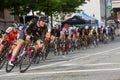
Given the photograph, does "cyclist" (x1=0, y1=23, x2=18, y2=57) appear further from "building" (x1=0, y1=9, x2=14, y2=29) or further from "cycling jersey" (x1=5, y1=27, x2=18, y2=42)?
"building" (x1=0, y1=9, x2=14, y2=29)

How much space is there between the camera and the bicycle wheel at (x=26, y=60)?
14.0 metres

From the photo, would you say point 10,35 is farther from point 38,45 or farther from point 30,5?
point 30,5

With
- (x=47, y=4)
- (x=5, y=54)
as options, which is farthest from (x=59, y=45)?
(x=5, y=54)

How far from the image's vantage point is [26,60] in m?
14.1

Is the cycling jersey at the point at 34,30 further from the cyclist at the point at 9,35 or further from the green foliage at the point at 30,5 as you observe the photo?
the green foliage at the point at 30,5

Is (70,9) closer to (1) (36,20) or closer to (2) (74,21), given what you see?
(2) (74,21)

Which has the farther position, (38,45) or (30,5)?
(30,5)

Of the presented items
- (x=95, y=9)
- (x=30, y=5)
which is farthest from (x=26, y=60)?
(x=95, y=9)

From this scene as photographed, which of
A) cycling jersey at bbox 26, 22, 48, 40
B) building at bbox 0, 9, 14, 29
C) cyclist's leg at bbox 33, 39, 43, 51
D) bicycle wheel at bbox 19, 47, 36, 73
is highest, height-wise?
cycling jersey at bbox 26, 22, 48, 40

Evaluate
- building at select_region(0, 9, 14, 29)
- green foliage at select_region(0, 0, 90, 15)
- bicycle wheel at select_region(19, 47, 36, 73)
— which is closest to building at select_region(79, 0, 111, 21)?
building at select_region(0, 9, 14, 29)

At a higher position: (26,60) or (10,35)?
(10,35)

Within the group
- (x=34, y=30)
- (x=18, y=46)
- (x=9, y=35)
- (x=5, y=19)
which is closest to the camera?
(x=18, y=46)

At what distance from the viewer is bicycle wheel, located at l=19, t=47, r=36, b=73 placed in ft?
46.0

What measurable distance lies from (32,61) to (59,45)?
13267 mm
